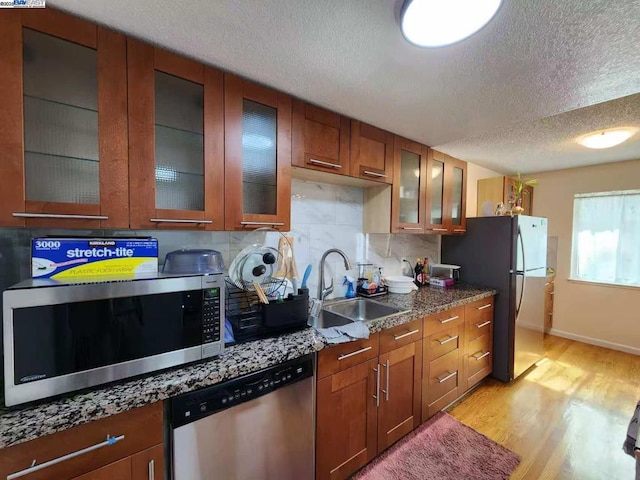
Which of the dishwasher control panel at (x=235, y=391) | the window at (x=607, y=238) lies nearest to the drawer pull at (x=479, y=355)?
the dishwasher control panel at (x=235, y=391)

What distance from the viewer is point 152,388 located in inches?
35.6

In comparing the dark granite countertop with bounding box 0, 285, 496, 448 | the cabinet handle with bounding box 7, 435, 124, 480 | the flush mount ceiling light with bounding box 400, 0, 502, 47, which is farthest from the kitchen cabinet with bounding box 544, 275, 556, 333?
the cabinet handle with bounding box 7, 435, 124, 480

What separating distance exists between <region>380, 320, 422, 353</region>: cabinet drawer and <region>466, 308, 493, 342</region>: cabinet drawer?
0.75 meters

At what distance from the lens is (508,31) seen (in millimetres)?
1051

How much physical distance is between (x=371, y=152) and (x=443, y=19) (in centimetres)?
101

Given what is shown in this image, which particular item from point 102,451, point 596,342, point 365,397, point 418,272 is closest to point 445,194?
point 418,272

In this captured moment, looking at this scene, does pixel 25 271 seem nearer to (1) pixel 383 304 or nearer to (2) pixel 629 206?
(1) pixel 383 304

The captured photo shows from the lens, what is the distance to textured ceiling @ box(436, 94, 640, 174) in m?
1.97

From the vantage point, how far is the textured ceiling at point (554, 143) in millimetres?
1971

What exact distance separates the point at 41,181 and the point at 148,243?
399 mm

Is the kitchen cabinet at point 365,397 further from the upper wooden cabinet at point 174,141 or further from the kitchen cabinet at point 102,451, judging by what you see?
the upper wooden cabinet at point 174,141

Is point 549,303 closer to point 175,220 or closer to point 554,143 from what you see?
point 554,143

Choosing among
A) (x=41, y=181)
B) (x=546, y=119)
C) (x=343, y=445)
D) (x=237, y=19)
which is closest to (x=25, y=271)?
(x=41, y=181)

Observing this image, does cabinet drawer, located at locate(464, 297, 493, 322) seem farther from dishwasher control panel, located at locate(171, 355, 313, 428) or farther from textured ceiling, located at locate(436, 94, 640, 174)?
dishwasher control panel, located at locate(171, 355, 313, 428)
